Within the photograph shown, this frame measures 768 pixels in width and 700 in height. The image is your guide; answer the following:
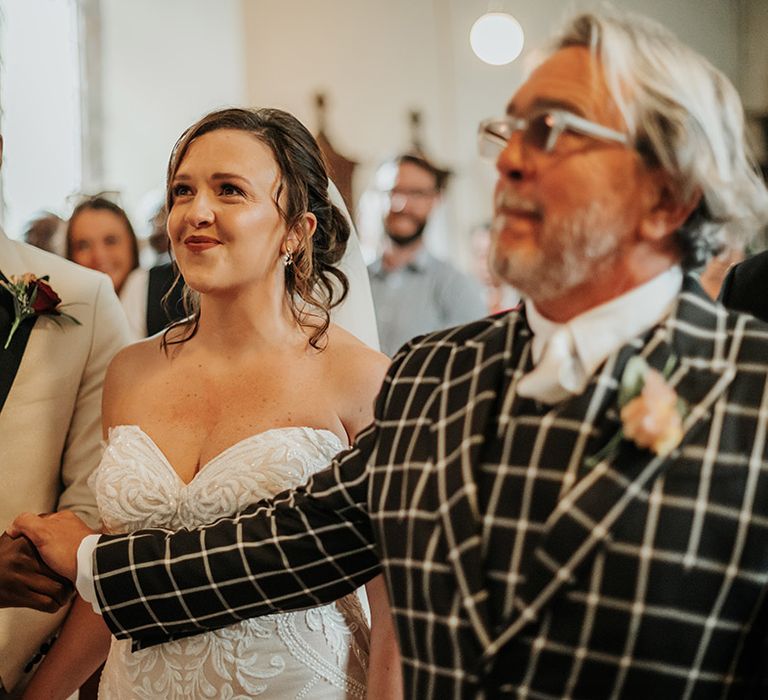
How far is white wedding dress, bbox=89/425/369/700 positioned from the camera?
2.16m

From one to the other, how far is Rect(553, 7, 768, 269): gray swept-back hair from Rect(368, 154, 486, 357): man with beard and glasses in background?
3.67m

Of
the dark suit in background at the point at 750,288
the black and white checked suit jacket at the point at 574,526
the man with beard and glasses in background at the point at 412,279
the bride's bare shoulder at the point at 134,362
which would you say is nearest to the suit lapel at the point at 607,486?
the black and white checked suit jacket at the point at 574,526

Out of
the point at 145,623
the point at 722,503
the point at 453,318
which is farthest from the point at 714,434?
the point at 453,318

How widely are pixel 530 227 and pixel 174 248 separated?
100cm

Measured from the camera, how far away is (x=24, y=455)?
2.54 metres

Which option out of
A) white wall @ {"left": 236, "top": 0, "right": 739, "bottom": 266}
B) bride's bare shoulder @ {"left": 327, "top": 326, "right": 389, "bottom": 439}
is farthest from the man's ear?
white wall @ {"left": 236, "top": 0, "right": 739, "bottom": 266}

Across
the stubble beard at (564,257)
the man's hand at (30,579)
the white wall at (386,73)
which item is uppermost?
the white wall at (386,73)

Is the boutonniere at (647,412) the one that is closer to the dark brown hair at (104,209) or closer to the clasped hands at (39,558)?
the clasped hands at (39,558)

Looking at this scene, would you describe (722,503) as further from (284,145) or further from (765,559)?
(284,145)

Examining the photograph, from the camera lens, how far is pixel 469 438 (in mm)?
1507

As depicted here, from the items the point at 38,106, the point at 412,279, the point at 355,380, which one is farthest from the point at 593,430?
the point at 38,106

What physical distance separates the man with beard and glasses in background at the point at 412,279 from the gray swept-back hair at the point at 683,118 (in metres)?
3.67

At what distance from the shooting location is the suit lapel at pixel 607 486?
135 centimetres

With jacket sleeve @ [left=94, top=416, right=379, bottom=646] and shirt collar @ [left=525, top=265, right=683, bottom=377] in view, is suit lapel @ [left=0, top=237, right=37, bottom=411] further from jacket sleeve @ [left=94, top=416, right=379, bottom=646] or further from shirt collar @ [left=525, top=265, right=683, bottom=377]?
shirt collar @ [left=525, top=265, right=683, bottom=377]
